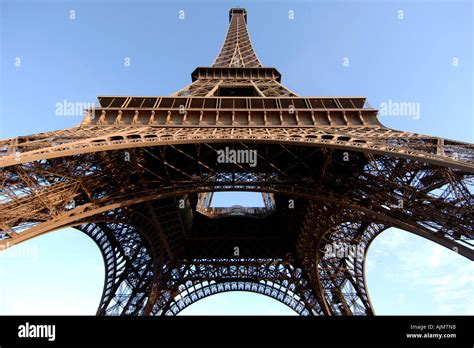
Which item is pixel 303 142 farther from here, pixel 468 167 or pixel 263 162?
pixel 468 167

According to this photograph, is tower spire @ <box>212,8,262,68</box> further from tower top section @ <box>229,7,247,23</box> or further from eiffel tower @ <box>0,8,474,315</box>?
eiffel tower @ <box>0,8,474,315</box>

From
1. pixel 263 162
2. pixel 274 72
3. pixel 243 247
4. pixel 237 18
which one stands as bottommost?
pixel 243 247

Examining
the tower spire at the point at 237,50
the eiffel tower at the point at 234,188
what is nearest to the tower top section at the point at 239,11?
the tower spire at the point at 237,50

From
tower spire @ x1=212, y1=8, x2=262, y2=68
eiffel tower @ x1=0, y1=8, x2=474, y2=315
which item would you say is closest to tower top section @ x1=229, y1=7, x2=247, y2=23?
tower spire @ x1=212, y1=8, x2=262, y2=68

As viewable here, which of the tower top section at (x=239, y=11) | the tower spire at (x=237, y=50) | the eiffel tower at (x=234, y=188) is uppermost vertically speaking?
the tower top section at (x=239, y=11)

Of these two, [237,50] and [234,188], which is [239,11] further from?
[234,188]

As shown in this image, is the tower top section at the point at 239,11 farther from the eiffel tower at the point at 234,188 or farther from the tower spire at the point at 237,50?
the eiffel tower at the point at 234,188
